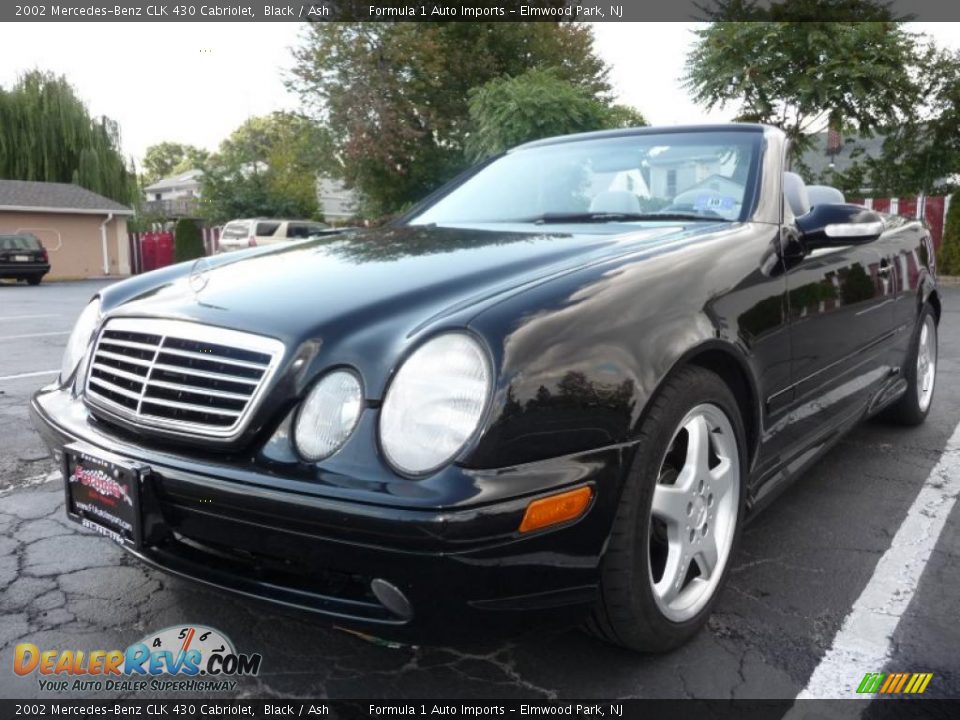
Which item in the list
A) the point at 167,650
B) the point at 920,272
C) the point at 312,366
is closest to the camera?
the point at 312,366

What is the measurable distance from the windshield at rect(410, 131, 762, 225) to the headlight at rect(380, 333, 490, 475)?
4.39 ft

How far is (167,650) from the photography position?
2094 millimetres

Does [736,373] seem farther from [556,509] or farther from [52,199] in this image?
[52,199]

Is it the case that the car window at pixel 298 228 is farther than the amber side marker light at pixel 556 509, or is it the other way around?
the car window at pixel 298 228

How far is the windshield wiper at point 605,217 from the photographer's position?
2730mm

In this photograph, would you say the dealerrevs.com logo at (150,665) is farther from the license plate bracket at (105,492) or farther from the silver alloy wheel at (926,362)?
the silver alloy wheel at (926,362)

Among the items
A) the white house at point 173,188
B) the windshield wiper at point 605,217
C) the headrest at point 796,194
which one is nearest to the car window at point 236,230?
the windshield wiper at point 605,217

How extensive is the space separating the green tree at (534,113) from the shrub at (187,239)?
12424mm

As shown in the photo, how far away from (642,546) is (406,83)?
25.3 metres

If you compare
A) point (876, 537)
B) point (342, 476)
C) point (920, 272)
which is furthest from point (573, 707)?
point (920, 272)

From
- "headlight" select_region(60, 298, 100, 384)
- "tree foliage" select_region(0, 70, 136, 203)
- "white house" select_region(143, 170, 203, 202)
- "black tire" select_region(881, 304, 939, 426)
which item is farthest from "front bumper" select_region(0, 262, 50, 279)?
"white house" select_region(143, 170, 203, 202)

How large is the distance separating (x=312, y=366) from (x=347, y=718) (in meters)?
0.80

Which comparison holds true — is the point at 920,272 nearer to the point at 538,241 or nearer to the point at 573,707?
the point at 538,241

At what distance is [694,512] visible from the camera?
6.86 ft
